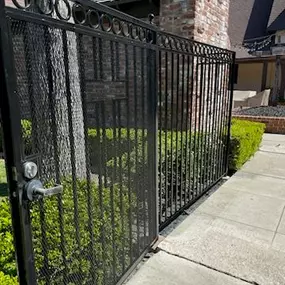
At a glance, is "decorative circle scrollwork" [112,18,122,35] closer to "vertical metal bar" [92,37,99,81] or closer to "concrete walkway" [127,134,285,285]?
"vertical metal bar" [92,37,99,81]

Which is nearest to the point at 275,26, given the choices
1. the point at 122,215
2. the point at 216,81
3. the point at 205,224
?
the point at 216,81

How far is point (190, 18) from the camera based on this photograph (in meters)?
4.99

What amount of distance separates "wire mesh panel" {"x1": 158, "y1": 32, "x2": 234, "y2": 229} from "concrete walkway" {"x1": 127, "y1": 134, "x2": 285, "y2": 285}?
319 mm

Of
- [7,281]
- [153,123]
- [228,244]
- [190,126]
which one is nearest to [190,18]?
[190,126]

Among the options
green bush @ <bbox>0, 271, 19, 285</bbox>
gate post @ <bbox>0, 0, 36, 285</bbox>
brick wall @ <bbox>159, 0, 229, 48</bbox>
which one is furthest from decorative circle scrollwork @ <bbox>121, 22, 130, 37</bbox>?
brick wall @ <bbox>159, 0, 229, 48</bbox>

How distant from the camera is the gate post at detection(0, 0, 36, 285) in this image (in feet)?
4.04

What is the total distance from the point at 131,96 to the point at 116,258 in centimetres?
132

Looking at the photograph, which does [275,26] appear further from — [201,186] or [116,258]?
[116,258]

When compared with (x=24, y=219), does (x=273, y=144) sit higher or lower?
lower

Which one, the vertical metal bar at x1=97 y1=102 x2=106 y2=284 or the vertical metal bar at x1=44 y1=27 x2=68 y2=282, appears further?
the vertical metal bar at x1=97 y1=102 x2=106 y2=284

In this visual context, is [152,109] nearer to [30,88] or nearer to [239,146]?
[30,88]

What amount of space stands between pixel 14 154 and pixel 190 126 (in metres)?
2.91

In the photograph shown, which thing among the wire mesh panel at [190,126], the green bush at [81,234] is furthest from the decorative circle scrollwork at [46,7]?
the wire mesh panel at [190,126]

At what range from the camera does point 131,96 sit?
2316mm
